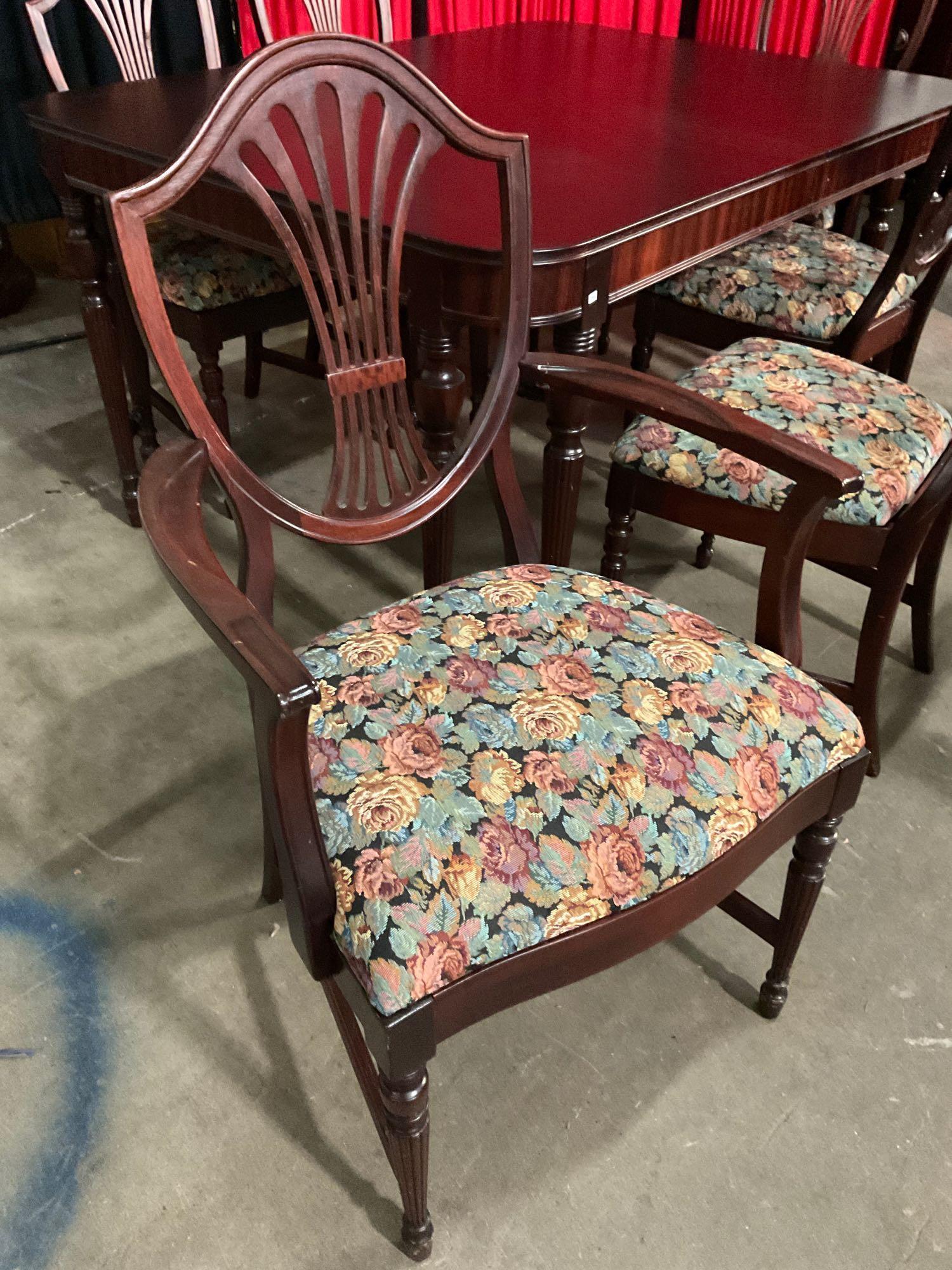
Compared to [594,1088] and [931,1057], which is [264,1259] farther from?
[931,1057]

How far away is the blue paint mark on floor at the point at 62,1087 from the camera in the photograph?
3.39ft

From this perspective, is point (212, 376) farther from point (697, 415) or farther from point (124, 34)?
point (697, 415)

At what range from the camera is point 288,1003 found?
1245 mm

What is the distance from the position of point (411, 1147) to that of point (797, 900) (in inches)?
19.7

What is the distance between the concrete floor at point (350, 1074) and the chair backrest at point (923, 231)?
0.67m

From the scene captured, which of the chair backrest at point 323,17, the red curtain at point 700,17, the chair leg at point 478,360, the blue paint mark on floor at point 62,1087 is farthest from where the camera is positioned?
the red curtain at point 700,17

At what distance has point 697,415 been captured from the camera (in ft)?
3.58

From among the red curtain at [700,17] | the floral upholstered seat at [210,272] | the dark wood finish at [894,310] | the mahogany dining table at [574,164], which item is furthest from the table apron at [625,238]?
the red curtain at [700,17]

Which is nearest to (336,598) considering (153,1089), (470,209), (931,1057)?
(470,209)

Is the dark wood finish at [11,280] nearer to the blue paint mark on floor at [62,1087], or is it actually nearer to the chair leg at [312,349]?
the chair leg at [312,349]

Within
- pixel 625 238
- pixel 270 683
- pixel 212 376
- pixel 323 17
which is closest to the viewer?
pixel 270 683

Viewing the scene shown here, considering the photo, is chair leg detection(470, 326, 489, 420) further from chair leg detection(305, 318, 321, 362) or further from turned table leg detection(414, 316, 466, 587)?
turned table leg detection(414, 316, 466, 587)

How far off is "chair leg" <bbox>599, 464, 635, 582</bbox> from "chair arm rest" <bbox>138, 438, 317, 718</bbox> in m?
0.70

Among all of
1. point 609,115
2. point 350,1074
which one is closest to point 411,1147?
point 350,1074
